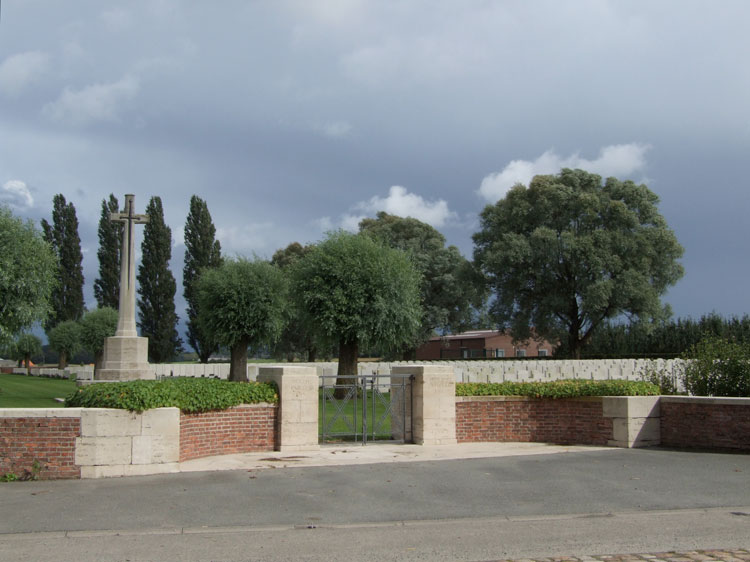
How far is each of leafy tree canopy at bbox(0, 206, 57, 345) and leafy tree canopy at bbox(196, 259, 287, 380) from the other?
8.09 meters

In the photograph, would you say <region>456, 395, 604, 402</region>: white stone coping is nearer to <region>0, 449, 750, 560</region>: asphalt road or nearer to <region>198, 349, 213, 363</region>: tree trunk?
<region>0, 449, 750, 560</region>: asphalt road

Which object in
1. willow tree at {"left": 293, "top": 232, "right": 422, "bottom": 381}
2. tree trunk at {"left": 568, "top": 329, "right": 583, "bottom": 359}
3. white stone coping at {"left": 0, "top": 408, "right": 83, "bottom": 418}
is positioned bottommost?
white stone coping at {"left": 0, "top": 408, "right": 83, "bottom": 418}

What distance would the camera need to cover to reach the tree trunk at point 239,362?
32.1 meters

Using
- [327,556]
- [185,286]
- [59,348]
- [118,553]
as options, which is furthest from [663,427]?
[59,348]

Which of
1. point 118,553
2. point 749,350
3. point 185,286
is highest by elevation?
point 185,286

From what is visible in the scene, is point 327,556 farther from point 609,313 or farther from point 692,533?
point 609,313

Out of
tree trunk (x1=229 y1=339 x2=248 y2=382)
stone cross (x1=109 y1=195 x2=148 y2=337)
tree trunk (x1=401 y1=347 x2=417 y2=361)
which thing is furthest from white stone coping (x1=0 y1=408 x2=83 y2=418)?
tree trunk (x1=401 y1=347 x2=417 y2=361)

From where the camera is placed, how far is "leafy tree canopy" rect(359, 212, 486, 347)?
51.2m

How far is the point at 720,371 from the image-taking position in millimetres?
13484

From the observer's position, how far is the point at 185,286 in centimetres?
5028

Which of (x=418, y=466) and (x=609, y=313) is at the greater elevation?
(x=609, y=313)

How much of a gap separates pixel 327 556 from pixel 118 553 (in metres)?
1.87

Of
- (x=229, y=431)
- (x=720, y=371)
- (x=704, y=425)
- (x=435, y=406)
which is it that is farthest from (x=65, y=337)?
(x=704, y=425)

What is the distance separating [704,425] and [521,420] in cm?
316
